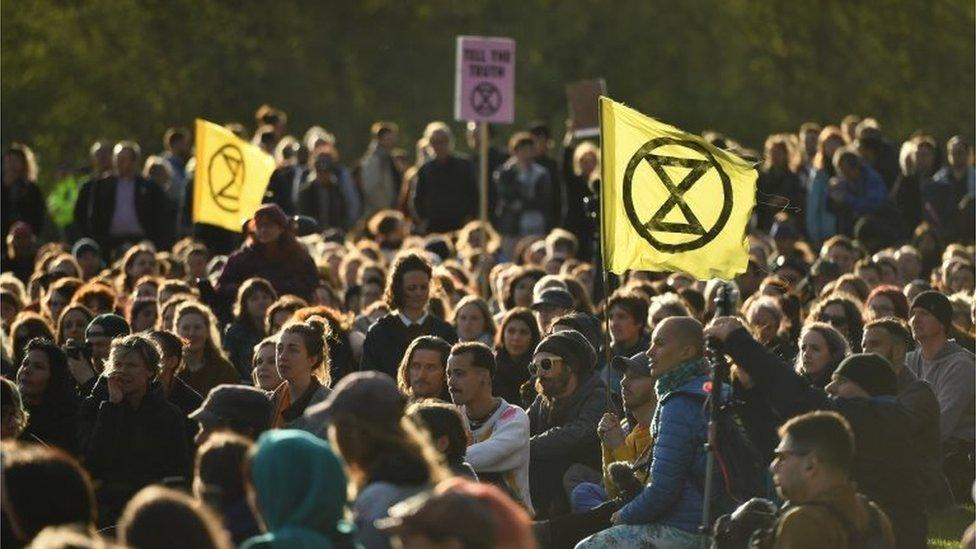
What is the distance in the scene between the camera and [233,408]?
10664 millimetres

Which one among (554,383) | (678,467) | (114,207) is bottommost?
(678,467)

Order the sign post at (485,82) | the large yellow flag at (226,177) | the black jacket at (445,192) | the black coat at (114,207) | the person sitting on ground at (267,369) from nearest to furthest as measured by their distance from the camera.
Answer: the person sitting on ground at (267,369), the large yellow flag at (226,177), the sign post at (485,82), the black coat at (114,207), the black jacket at (445,192)

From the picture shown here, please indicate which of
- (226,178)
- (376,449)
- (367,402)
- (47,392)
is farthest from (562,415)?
(226,178)

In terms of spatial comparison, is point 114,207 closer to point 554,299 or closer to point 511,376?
point 554,299

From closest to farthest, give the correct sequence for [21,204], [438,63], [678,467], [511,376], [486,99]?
1. [678,467]
2. [511,376]
3. [486,99]
4. [21,204]
5. [438,63]

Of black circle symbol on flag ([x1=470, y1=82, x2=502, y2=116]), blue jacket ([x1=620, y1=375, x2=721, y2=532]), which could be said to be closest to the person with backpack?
blue jacket ([x1=620, y1=375, x2=721, y2=532])

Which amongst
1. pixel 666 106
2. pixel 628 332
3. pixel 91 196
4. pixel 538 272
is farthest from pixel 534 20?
pixel 628 332

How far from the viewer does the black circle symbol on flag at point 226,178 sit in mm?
20938

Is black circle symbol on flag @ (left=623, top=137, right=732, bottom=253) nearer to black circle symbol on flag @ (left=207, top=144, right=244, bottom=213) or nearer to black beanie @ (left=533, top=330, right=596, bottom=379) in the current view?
black beanie @ (left=533, top=330, right=596, bottom=379)

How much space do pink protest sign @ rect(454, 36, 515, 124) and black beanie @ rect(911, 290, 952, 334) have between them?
7903 millimetres

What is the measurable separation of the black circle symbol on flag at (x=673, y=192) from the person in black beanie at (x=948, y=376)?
2397mm

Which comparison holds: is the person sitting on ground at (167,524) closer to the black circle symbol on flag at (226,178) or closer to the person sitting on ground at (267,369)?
the person sitting on ground at (267,369)

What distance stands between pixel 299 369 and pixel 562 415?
143 cm

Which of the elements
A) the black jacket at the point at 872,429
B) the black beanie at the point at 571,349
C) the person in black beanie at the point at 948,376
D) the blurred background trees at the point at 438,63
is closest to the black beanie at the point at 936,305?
the person in black beanie at the point at 948,376
